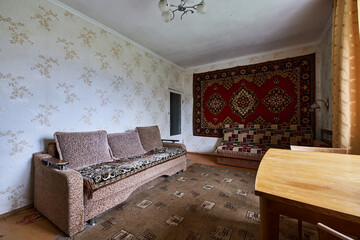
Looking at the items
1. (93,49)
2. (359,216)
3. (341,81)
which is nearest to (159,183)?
(359,216)

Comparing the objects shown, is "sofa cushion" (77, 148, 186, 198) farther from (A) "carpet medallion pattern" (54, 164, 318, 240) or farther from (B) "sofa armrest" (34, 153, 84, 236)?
(A) "carpet medallion pattern" (54, 164, 318, 240)

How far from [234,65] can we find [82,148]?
4.03 meters

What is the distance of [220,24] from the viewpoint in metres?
2.59

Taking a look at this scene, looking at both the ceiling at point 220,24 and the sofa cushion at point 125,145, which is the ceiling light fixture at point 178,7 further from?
the sofa cushion at point 125,145

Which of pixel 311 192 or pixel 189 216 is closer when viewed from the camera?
pixel 311 192

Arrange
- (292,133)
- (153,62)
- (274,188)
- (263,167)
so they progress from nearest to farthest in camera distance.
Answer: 1. (274,188)
2. (263,167)
3. (292,133)
4. (153,62)

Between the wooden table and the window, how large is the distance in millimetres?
3485

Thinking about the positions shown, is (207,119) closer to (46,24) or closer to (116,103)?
(116,103)

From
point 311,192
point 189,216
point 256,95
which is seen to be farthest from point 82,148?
point 256,95

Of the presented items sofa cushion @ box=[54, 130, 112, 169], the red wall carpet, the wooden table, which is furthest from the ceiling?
the wooden table

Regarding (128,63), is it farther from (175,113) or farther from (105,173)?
(105,173)

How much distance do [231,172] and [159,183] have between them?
1.49m

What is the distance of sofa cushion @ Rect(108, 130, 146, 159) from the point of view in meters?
2.44

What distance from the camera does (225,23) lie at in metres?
2.56
